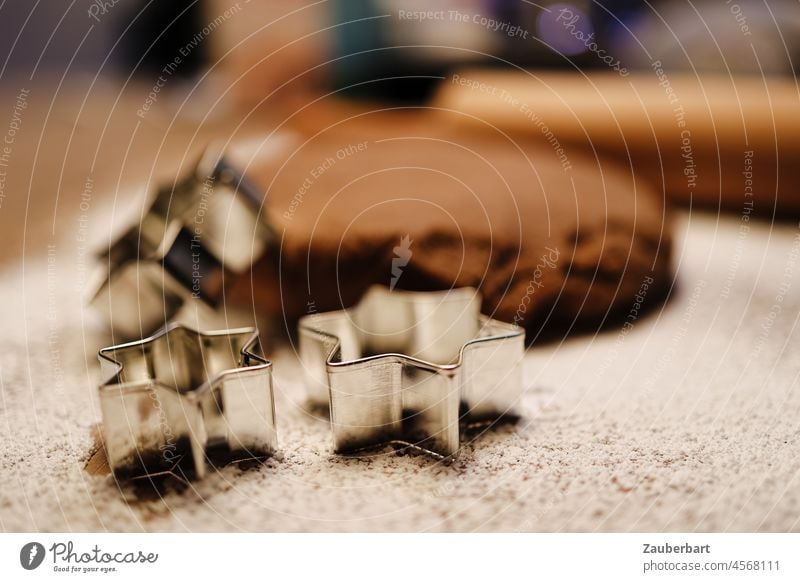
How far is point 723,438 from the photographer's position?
1.26ft

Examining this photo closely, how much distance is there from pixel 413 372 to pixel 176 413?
0.12 m

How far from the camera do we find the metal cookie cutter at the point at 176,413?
32 cm

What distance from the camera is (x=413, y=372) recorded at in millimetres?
→ 348

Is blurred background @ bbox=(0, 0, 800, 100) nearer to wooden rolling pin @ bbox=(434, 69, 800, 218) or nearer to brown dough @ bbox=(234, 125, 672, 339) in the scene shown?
wooden rolling pin @ bbox=(434, 69, 800, 218)

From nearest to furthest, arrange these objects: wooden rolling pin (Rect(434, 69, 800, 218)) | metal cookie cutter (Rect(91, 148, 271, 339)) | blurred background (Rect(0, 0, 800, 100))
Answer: metal cookie cutter (Rect(91, 148, 271, 339)) → blurred background (Rect(0, 0, 800, 100)) → wooden rolling pin (Rect(434, 69, 800, 218))

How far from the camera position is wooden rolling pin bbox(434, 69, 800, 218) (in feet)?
2.36

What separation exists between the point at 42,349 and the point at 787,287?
0.58 meters

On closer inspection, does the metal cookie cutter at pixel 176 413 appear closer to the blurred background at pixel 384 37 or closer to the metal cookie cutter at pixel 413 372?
the metal cookie cutter at pixel 413 372

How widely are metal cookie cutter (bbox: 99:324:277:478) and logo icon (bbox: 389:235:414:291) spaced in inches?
5.3

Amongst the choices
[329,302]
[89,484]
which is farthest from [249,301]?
[89,484]

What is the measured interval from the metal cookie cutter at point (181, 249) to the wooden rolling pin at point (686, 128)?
29 cm
